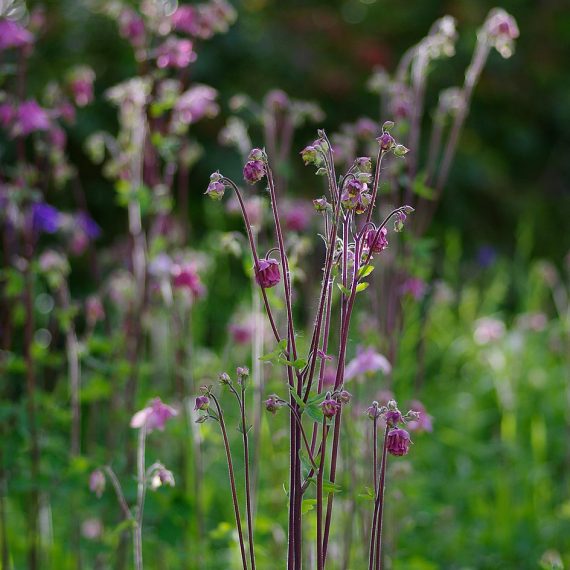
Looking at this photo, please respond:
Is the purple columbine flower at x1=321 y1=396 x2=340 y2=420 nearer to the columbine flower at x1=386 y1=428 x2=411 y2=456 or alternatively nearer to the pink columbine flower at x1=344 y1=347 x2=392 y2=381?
the columbine flower at x1=386 y1=428 x2=411 y2=456

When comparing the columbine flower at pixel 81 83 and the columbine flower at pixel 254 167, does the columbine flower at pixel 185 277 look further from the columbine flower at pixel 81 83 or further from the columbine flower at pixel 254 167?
the columbine flower at pixel 254 167

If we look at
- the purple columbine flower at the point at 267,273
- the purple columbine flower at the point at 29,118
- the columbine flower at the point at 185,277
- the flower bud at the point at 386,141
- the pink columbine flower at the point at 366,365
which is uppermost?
the purple columbine flower at the point at 29,118

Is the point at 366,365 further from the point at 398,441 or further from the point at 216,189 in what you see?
the point at 216,189

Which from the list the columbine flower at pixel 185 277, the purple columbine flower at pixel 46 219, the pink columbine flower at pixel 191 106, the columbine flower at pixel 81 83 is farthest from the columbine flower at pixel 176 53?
the purple columbine flower at pixel 46 219

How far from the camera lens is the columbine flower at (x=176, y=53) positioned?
2.44m

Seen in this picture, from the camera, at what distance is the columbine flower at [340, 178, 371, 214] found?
1.30 meters

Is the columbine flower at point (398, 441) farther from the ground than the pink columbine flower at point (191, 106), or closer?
closer

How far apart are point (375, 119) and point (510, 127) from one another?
1.31m

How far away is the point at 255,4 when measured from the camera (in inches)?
273

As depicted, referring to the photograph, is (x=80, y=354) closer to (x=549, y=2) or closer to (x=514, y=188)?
(x=514, y=188)

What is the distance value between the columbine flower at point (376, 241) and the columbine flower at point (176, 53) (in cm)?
123

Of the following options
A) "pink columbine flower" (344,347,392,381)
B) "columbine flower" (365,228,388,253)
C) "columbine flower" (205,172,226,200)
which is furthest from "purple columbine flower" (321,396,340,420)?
"pink columbine flower" (344,347,392,381)

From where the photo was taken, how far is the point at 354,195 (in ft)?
4.29

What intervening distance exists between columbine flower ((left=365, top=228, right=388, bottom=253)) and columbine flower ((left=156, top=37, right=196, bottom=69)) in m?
1.23
